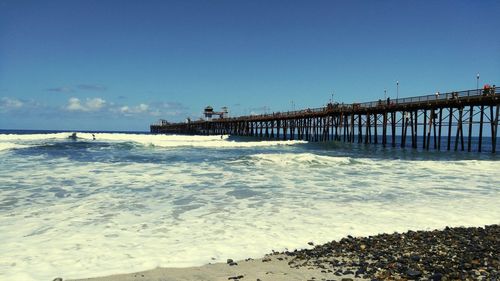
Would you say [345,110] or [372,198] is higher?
[345,110]

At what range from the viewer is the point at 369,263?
5.82m

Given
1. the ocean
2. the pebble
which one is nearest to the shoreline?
the pebble

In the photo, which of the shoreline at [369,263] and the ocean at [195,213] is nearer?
the shoreline at [369,263]

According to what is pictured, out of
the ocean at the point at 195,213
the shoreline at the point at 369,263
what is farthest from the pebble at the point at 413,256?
the ocean at the point at 195,213

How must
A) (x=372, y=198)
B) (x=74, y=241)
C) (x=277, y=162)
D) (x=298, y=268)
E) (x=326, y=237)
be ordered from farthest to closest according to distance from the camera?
(x=277, y=162), (x=372, y=198), (x=326, y=237), (x=74, y=241), (x=298, y=268)

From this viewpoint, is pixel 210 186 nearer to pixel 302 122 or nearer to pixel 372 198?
pixel 372 198

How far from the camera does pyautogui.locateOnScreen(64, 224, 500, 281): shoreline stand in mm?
5289

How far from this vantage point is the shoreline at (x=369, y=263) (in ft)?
17.4

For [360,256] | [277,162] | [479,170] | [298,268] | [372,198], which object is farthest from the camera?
[277,162]

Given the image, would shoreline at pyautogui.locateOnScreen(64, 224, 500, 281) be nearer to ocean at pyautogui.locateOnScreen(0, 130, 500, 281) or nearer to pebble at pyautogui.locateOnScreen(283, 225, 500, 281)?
pebble at pyautogui.locateOnScreen(283, 225, 500, 281)

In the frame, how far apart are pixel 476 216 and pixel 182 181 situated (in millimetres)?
9291

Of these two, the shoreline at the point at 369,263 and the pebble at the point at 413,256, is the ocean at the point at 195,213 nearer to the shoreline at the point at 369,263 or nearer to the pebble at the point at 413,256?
the shoreline at the point at 369,263

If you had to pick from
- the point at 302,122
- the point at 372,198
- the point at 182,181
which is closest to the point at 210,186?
the point at 182,181

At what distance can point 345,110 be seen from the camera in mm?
48562
